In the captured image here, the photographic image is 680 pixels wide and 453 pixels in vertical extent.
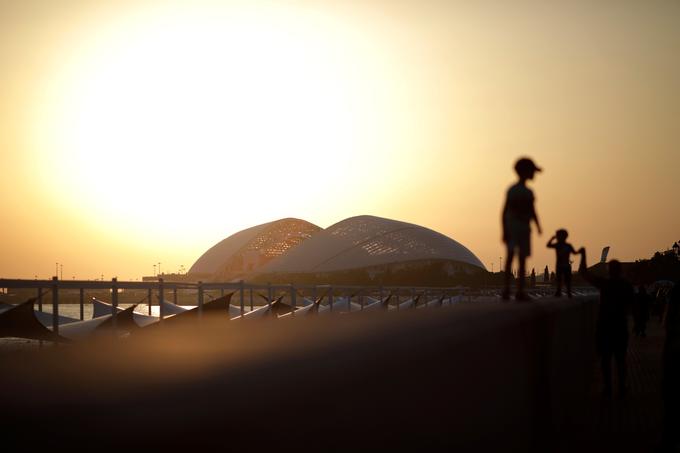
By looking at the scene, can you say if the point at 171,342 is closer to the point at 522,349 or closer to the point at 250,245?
the point at 522,349

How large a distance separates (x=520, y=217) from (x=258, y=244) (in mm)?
155948

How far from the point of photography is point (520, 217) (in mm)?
8734

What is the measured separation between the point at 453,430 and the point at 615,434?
6753 millimetres

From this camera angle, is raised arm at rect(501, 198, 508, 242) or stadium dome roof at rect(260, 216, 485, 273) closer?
raised arm at rect(501, 198, 508, 242)

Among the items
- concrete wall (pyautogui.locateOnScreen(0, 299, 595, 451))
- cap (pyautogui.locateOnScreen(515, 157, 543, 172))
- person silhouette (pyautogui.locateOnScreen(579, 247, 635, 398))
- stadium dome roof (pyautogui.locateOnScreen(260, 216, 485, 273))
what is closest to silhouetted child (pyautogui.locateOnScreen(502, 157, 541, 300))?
cap (pyautogui.locateOnScreen(515, 157, 543, 172))

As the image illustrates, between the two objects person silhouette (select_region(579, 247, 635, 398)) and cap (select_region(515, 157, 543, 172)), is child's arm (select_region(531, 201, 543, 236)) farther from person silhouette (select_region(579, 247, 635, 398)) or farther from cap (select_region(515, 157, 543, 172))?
person silhouette (select_region(579, 247, 635, 398))

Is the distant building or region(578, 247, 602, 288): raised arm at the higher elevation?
the distant building

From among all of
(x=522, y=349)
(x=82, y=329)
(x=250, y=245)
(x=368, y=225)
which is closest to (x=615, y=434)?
(x=522, y=349)

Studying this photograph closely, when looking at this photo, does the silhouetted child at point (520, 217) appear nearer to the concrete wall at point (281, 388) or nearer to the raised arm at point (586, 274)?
the concrete wall at point (281, 388)

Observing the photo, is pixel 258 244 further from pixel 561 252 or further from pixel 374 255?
pixel 561 252

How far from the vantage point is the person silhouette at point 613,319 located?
42.6ft

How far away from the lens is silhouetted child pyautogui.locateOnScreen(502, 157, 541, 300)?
343 inches

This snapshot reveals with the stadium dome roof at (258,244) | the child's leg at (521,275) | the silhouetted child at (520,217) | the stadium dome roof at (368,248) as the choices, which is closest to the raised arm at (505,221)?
the silhouetted child at (520,217)

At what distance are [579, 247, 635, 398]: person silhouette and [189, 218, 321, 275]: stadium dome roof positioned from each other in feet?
481
